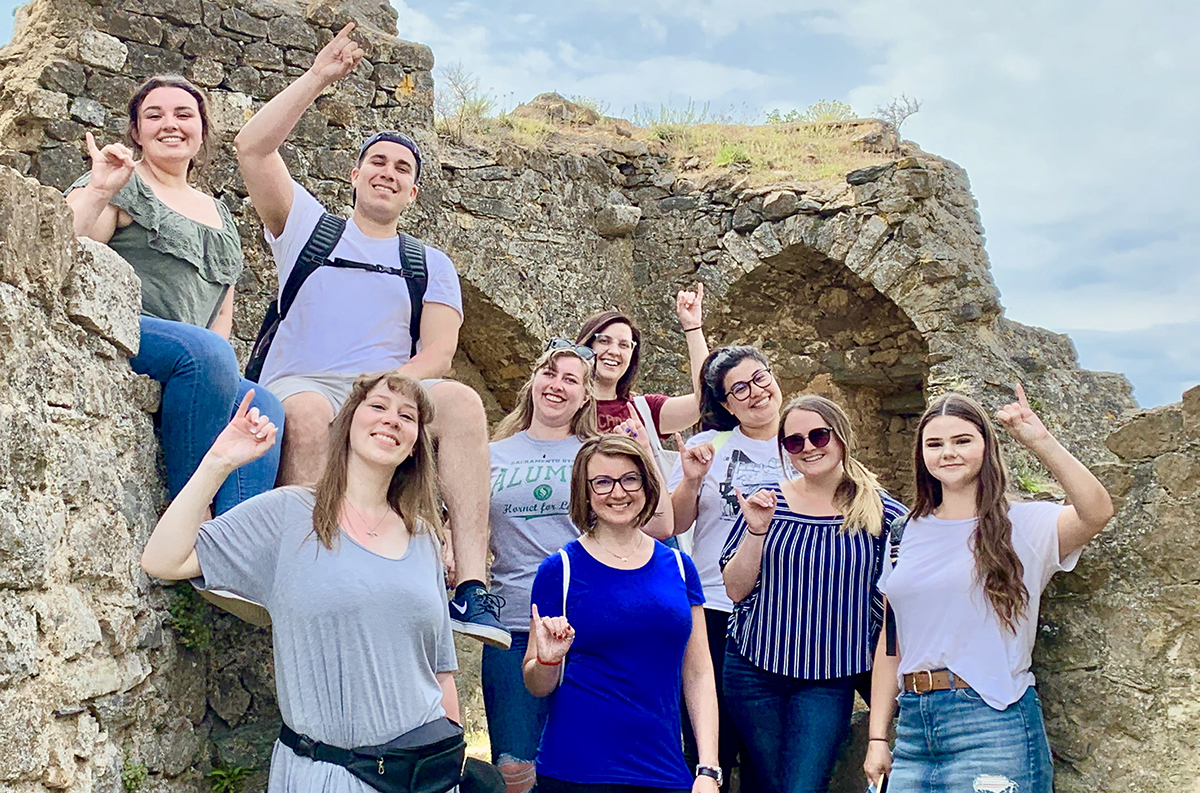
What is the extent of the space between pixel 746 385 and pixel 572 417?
2.05ft

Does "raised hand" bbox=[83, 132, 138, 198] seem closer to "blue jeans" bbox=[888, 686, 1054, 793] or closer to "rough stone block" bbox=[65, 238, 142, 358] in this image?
"rough stone block" bbox=[65, 238, 142, 358]

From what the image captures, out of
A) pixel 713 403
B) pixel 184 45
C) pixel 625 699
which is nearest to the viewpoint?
pixel 625 699

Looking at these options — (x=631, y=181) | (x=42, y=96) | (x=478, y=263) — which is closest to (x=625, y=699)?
(x=42, y=96)

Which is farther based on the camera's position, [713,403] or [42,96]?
[42,96]

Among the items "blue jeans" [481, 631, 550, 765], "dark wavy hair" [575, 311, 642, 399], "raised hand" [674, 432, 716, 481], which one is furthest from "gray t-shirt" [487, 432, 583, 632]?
"dark wavy hair" [575, 311, 642, 399]

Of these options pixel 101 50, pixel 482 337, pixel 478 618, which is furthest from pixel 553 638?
pixel 482 337

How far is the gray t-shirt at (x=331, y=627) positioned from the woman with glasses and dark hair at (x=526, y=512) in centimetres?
51

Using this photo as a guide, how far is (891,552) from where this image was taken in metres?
3.04

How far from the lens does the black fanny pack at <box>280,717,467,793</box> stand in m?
2.43

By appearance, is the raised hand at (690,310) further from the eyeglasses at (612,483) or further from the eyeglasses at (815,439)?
the eyeglasses at (612,483)

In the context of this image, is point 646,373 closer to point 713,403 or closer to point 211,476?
point 713,403

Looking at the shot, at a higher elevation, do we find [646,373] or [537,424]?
[646,373]

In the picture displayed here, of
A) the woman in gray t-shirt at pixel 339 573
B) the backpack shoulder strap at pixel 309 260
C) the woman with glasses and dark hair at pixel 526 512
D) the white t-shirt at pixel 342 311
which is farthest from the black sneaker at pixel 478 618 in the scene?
→ the backpack shoulder strap at pixel 309 260

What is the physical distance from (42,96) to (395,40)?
226 centimetres
